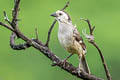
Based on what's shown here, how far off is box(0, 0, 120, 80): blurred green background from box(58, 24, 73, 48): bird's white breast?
474cm

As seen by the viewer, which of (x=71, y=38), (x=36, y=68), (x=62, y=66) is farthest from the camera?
(x=36, y=68)

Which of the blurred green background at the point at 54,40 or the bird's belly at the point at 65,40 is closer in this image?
the bird's belly at the point at 65,40

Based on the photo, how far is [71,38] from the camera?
5.58 metres

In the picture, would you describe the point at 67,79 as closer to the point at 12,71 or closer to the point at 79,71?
the point at 12,71

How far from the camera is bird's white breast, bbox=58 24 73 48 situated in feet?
18.2

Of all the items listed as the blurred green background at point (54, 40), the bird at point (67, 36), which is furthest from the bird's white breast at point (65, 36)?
the blurred green background at point (54, 40)

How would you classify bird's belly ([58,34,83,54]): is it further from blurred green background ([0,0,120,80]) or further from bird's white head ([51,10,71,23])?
blurred green background ([0,0,120,80])

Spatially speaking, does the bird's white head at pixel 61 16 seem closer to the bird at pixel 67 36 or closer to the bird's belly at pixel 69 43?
the bird at pixel 67 36

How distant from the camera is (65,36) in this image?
5566 mm

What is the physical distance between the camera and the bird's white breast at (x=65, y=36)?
555 centimetres

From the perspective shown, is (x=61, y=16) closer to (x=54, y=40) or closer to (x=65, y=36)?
(x=65, y=36)

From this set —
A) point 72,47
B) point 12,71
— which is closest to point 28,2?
point 12,71

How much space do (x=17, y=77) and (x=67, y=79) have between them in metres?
2.42

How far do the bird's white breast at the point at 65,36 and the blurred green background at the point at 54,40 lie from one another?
15.6 feet
